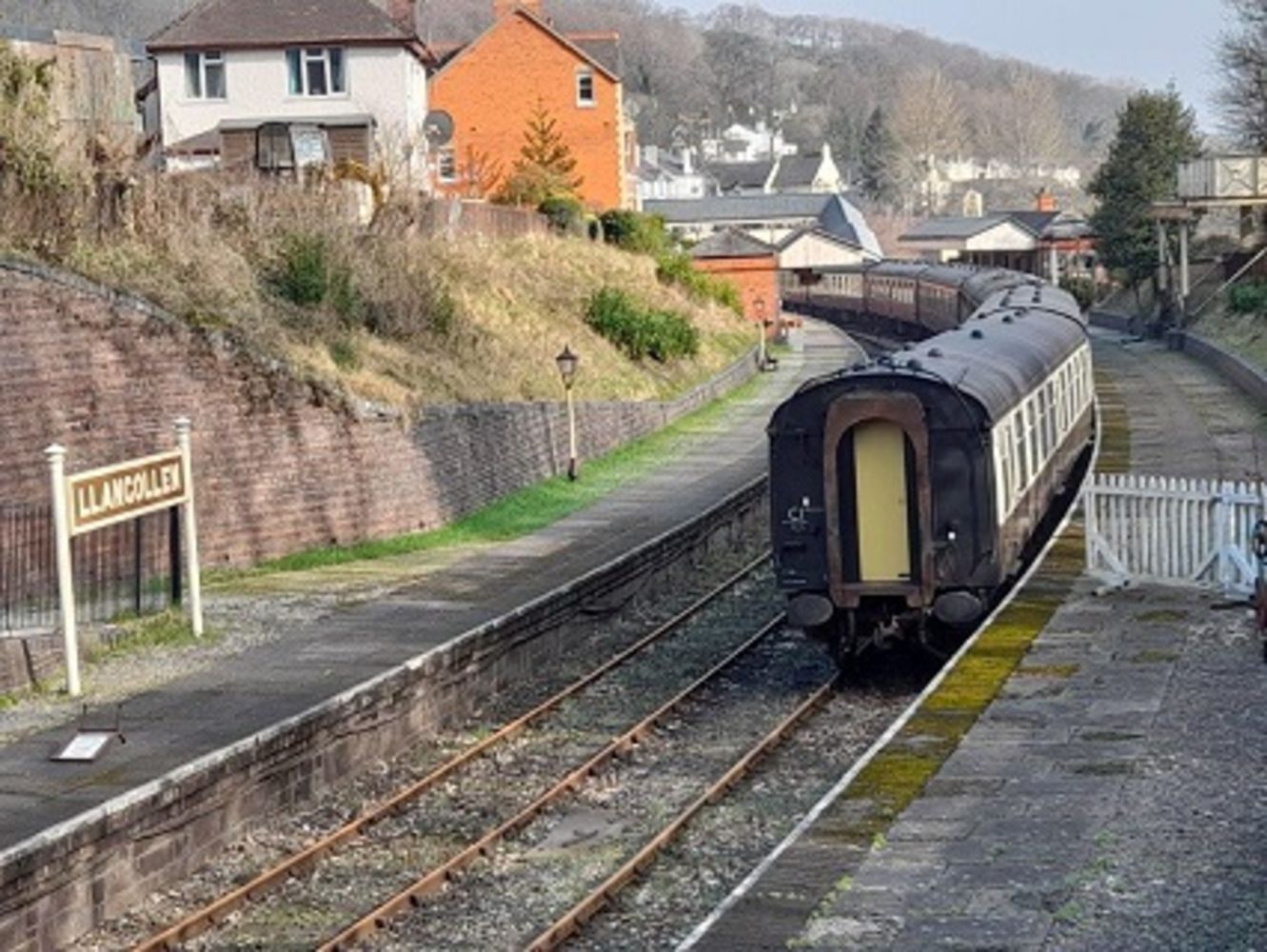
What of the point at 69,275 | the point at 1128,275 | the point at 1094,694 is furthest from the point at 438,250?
the point at 1128,275

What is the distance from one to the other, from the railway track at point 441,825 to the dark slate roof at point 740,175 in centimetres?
14188

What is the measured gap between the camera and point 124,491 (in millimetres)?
20156

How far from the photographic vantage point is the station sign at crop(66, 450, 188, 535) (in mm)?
19266

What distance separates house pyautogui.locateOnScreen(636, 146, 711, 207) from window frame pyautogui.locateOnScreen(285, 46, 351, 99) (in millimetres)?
98843

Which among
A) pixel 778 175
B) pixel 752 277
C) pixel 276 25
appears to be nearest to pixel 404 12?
pixel 276 25

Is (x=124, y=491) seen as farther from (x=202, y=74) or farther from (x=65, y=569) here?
(x=202, y=74)

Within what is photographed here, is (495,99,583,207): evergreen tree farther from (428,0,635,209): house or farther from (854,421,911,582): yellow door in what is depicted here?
(854,421,911,582): yellow door

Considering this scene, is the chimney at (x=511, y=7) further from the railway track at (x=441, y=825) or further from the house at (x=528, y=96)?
the railway track at (x=441, y=825)

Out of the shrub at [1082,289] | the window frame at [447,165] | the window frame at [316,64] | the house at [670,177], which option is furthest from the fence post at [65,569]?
the house at [670,177]

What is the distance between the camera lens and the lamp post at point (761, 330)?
56.5 m

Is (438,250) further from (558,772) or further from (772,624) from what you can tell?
(558,772)

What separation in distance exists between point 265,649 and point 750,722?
15.3 ft

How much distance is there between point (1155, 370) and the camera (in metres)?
51.8

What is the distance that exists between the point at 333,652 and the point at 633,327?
82.9 ft
